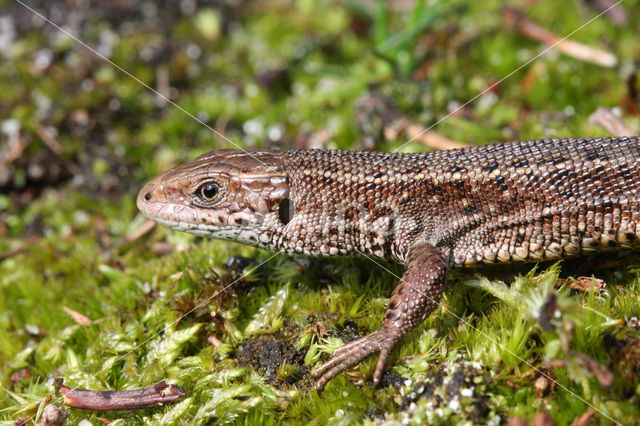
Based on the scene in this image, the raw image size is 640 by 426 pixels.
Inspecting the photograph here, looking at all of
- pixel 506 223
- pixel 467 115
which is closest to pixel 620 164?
pixel 506 223

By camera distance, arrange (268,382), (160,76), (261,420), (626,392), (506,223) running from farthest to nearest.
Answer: (160,76) < (506,223) < (268,382) < (261,420) < (626,392)

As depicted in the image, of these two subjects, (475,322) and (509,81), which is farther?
(509,81)

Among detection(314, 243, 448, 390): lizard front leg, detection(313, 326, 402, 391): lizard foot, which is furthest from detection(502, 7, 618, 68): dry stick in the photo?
detection(313, 326, 402, 391): lizard foot

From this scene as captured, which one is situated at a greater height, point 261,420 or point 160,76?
point 160,76

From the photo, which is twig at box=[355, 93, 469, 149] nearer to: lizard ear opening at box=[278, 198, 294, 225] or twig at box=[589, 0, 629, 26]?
lizard ear opening at box=[278, 198, 294, 225]

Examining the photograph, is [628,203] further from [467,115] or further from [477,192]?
[467,115]

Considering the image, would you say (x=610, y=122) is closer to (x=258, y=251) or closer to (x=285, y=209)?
(x=285, y=209)
